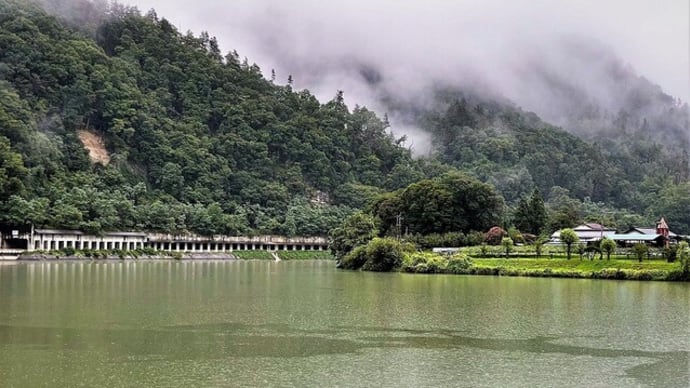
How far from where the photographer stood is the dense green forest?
332ft

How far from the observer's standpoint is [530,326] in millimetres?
31203

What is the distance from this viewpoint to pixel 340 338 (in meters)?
27.8

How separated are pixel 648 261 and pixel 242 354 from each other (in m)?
46.1

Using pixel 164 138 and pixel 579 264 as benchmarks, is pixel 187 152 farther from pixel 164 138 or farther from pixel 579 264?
pixel 579 264

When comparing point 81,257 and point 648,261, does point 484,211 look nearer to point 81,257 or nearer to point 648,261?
point 648,261

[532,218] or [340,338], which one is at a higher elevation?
[532,218]

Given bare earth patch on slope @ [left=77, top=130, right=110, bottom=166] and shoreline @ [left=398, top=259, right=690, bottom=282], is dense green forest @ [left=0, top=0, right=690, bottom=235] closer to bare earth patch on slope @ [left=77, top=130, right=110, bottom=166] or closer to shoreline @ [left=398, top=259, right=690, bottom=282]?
bare earth patch on slope @ [left=77, top=130, right=110, bottom=166]

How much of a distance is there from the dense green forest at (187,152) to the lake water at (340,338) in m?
48.0

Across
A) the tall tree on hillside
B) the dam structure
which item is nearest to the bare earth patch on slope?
the dam structure

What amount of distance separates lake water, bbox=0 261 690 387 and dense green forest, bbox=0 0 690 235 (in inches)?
1891

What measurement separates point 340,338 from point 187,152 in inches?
4915

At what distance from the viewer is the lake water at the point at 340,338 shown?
21297 millimetres

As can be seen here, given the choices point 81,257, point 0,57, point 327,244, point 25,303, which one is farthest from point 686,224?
point 25,303

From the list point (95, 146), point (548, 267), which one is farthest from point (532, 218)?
point (95, 146)
